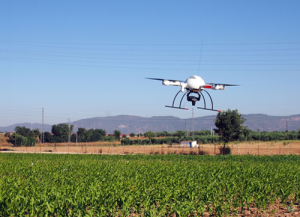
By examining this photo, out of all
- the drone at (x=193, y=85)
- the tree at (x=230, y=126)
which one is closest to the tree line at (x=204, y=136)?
the tree at (x=230, y=126)

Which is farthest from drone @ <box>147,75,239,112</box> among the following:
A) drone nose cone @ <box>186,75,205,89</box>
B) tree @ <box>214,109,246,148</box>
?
tree @ <box>214,109,246,148</box>

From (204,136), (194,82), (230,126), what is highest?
(194,82)

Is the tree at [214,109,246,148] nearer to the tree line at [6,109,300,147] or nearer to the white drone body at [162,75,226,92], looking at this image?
the tree line at [6,109,300,147]

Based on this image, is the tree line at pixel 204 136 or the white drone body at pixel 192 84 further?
the tree line at pixel 204 136

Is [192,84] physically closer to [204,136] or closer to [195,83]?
[195,83]

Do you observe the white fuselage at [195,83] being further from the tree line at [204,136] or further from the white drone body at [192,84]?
the tree line at [204,136]

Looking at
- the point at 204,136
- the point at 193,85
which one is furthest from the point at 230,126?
the point at 204,136
